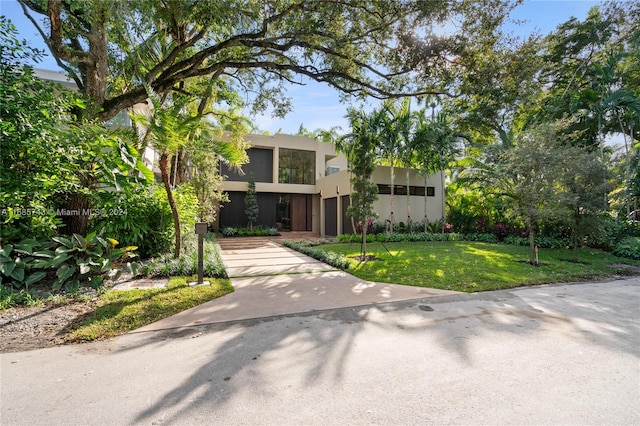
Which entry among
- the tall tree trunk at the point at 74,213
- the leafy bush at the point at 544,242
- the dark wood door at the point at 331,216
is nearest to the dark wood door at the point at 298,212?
the dark wood door at the point at 331,216

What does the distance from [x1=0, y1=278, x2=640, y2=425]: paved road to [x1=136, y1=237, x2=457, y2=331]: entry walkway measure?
1.26 ft

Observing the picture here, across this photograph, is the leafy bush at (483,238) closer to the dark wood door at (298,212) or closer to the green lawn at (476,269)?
the green lawn at (476,269)

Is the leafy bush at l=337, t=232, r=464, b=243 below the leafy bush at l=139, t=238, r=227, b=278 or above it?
above

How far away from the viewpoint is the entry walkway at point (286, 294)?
14.1ft

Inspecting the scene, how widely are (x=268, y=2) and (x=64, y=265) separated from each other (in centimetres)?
687

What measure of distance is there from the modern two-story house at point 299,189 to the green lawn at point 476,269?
6113 millimetres

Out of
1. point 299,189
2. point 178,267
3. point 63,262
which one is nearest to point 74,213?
point 63,262

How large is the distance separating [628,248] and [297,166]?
651 inches

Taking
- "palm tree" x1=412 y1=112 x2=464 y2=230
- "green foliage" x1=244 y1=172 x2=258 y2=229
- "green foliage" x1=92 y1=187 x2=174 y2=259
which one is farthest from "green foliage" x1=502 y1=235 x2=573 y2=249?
"green foliage" x1=244 y1=172 x2=258 y2=229

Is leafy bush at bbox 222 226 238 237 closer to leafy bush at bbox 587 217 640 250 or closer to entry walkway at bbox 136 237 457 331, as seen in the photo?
entry walkway at bbox 136 237 457 331

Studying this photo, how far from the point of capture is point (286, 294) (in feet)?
17.9

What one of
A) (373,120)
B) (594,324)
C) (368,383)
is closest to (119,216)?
(368,383)

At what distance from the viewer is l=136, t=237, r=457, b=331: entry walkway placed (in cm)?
430

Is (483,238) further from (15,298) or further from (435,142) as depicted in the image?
(15,298)
